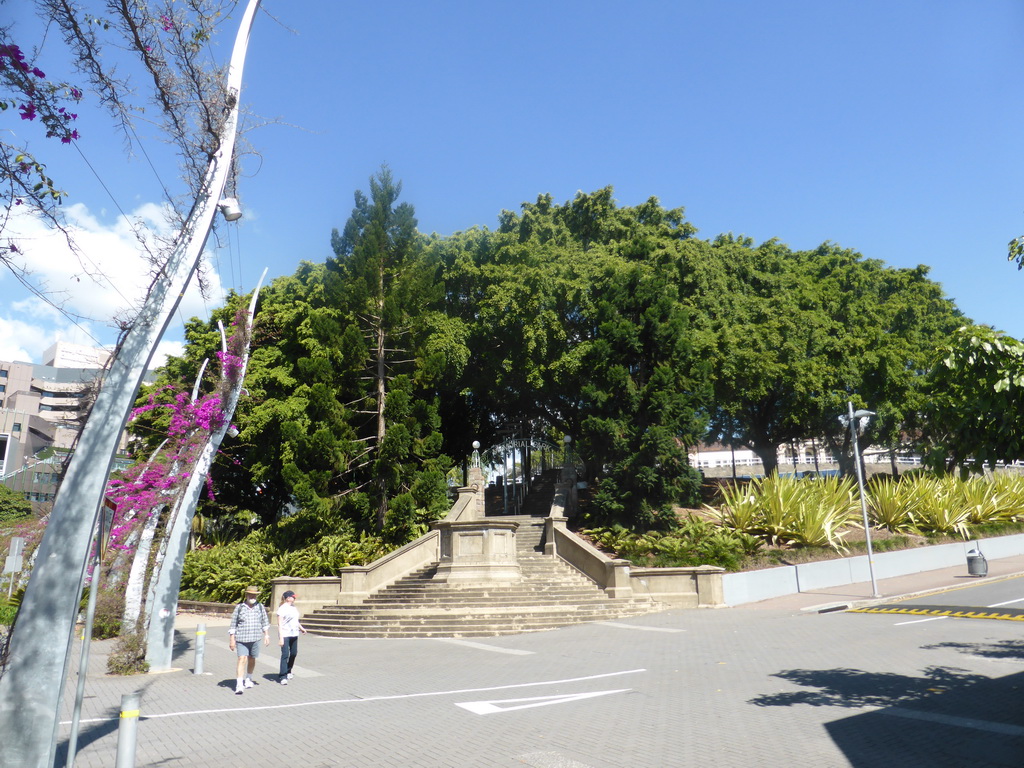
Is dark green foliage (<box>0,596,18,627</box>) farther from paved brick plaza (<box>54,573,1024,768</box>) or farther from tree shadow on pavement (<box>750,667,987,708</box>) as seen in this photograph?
tree shadow on pavement (<box>750,667,987,708</box>)

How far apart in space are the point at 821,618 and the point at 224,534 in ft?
79.8

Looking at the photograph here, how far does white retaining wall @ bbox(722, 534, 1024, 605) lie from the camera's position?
20047 mm

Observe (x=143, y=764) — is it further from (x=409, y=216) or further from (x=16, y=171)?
(x=409, y=216)

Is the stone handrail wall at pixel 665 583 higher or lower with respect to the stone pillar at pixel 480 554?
lower

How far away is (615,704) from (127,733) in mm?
5889

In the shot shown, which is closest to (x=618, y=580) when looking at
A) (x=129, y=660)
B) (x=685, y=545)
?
(x=685, y=545)

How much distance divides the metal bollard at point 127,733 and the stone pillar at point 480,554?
48.0 feet

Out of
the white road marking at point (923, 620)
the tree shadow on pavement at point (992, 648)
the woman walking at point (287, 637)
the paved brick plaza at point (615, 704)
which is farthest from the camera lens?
the white road marking at point (923, 620)

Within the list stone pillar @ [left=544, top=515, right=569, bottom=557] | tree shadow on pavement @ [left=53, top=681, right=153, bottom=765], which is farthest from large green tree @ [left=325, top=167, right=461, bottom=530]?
tree shadow on pavement @ [left=53, top=681, right=153, bottom=765]

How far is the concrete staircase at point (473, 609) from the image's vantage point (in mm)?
17234

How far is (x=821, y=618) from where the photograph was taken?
16516mm

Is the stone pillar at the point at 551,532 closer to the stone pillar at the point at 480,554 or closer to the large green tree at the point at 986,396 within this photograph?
the stone pillar at the point at 480,554

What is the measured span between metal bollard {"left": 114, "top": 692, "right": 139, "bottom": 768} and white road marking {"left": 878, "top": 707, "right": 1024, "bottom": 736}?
740 cm

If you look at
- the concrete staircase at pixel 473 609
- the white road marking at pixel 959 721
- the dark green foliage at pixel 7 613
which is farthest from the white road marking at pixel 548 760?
the dark green foliage at pixel 7 613
